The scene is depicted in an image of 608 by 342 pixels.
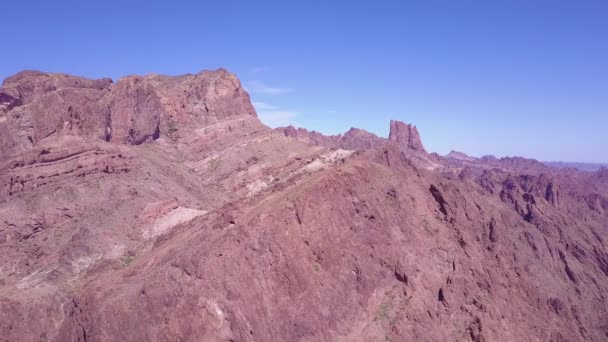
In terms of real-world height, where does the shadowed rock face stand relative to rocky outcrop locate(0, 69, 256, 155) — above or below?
below

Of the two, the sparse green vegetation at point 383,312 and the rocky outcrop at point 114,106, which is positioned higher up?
the rocky outcrop at point 114,106

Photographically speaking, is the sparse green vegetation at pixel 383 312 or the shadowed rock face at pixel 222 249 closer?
the shadowed rock face at pixel 222 249

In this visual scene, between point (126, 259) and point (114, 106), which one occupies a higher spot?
point (114, 106)

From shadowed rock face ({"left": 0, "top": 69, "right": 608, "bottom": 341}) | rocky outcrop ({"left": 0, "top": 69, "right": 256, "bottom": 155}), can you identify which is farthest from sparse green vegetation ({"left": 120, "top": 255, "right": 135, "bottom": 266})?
rocky outcrop ({"left": 0, "top": 69, "right": 256, "bottom": 155})

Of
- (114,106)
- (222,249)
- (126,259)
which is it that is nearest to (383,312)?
(222,249)

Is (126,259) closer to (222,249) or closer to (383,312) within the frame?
(222,249)

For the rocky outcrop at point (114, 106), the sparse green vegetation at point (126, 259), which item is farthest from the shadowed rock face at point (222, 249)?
the rocky outcrop at point (114, 106)

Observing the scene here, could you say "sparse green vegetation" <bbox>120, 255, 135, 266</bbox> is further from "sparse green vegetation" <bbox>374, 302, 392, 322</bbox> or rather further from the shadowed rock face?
"sparse green vegetation" <bbox>374, 302, 392, 322</bbox>

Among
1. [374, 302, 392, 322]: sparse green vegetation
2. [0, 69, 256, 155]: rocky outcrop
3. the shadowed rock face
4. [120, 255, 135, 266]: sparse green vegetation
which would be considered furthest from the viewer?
[0, 69, 256, 155]: rocky outcrop

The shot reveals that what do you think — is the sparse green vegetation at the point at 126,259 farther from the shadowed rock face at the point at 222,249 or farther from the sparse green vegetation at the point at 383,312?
the sparse green vegetation at the point at 383,312
